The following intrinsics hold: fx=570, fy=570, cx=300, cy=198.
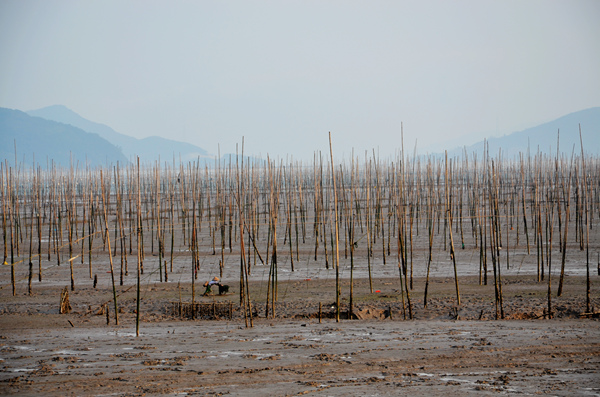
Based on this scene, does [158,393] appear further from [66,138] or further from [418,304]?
[66,138]

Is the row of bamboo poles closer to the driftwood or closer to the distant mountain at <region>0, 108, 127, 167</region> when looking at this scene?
the driftwood

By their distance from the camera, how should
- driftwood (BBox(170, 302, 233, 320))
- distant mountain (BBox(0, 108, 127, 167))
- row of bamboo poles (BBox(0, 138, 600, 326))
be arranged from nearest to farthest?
driftwood (BBox(170, 302, 233, 320)) < row of bamboo poles (BBox(0, 138, 600, 326)) < distant mountain (BBox(0, 108, 127, 167))

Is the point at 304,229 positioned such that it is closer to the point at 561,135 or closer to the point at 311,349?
the point at 311,349

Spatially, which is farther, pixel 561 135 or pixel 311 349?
pixel 561 135

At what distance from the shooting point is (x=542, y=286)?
29.0 ft

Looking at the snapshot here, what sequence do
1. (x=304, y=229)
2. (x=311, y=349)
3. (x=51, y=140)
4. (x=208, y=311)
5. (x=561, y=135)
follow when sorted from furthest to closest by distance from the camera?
(x=561, y=135)
(x=51, y=140)
(x=304, y=229)
(x=208, y=311)
(x=311, y=349)

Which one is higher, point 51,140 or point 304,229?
point 51,140

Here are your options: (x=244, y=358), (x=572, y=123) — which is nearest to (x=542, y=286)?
(x=244, y=358)

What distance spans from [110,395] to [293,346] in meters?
1.89

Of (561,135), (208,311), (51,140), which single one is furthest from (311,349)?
(561,135)

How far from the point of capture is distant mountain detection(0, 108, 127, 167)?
125 meters

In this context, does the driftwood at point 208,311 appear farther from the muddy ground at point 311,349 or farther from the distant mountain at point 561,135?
the distant mountain at point 561,135

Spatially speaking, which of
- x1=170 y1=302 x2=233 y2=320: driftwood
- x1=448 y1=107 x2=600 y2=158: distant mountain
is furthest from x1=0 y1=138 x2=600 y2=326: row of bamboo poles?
x1=448 y1=107 x2=600 y2=158: distant mountain

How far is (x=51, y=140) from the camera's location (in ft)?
434
